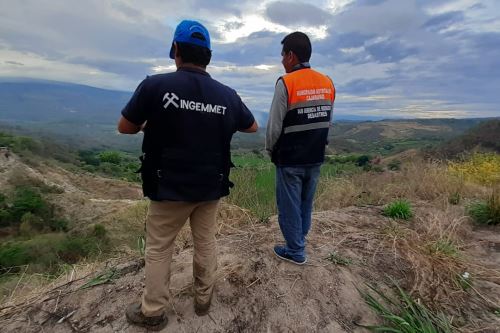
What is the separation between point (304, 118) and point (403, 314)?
1752 mm

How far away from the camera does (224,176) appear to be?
2.54 m

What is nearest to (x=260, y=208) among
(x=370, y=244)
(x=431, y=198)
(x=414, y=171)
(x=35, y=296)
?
(x=370, y=244)

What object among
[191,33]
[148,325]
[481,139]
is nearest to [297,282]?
[148,325]

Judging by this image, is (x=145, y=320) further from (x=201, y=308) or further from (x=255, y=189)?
(x=255, y=189)

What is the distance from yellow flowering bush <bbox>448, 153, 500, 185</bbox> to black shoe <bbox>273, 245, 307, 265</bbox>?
5.66 meters

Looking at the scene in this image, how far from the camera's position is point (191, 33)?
7.36 feet

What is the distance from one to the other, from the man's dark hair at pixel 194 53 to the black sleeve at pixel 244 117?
0.39m

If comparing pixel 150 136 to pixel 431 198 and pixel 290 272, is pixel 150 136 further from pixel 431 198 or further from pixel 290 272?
pixel 431 198

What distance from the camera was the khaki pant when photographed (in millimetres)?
2412

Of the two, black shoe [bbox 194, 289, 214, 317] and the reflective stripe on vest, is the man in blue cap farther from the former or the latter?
the reflective stripe on vest

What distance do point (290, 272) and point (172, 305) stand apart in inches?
43.1

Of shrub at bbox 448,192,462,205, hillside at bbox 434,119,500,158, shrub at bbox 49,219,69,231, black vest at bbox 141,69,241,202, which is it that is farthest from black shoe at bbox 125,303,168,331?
hillside at bbox 434,119,500,158

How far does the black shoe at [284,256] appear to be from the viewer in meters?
3.37

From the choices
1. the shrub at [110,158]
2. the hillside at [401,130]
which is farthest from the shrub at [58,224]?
the hillside at [401,130]
